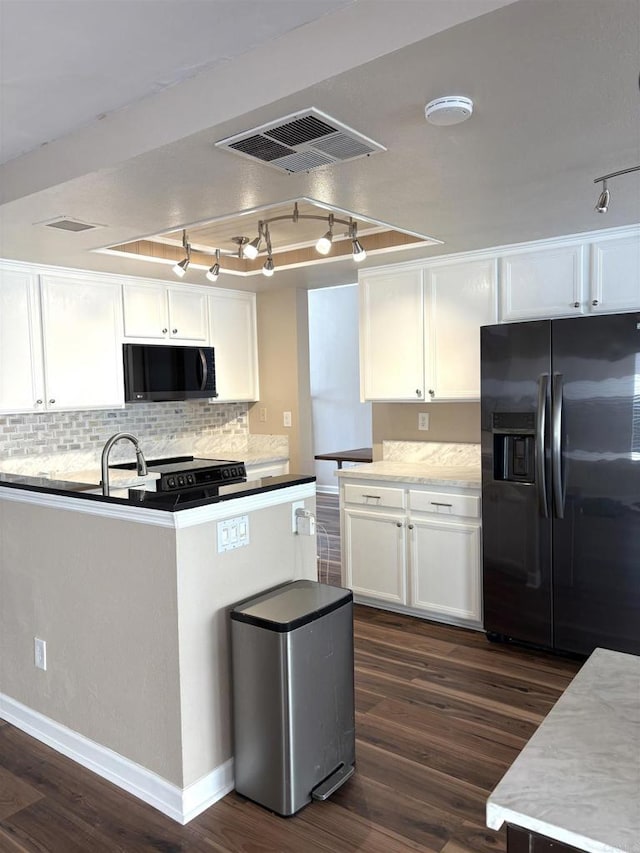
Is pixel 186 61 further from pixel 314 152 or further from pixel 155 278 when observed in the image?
pixel 155 278

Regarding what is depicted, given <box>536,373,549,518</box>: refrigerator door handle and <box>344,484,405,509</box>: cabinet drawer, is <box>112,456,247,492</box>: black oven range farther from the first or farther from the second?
<box>536,373,549,518</box>: refrigerator door handle

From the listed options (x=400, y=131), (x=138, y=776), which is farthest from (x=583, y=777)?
(x=138, y=776)

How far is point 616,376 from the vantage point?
309 cm

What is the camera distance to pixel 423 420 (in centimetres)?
459

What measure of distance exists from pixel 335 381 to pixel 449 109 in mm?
6665

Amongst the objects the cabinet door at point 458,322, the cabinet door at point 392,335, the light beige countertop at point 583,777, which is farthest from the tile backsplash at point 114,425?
the light beige countertop at point 583,777

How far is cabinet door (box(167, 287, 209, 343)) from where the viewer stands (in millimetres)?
4691

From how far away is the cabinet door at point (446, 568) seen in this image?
3717 mm

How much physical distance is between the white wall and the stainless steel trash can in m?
5.90

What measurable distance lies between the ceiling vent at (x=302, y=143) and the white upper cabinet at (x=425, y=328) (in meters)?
1.90

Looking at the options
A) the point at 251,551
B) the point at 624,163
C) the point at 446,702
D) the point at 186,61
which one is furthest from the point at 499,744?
the point at 186,61

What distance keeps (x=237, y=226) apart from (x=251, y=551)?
2.17m

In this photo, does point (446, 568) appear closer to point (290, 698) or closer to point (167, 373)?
point (290, 698)

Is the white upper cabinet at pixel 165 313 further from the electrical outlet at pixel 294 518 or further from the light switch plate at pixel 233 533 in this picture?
the light switch plate at pixel 233 533
